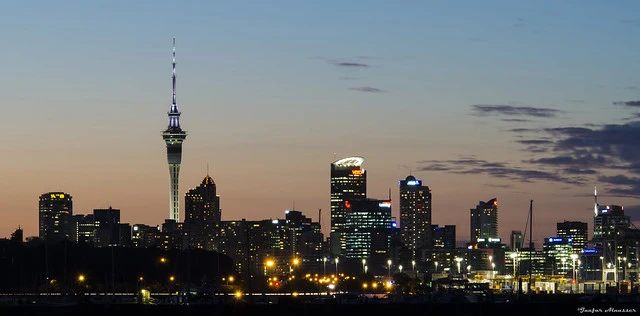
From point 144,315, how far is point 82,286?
Result: 313ft

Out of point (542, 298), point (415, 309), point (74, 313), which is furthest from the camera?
point (542, 298)

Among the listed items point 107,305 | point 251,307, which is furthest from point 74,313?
point 251,307

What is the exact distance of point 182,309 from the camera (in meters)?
108

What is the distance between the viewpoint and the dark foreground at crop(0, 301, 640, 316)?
106 metres

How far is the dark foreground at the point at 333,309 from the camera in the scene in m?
106

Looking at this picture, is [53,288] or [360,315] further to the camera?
[53,288]

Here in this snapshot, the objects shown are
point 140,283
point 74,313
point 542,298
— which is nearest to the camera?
point 74,313

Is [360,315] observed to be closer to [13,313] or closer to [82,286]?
[13,313]

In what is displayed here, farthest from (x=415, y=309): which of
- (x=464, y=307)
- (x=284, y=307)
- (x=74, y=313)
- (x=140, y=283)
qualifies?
(x=140, y=283)

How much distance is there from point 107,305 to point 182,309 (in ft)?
21.0

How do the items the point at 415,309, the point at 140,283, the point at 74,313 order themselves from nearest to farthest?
the point at 74,313 < the point at 415,309 < the point at 140,283

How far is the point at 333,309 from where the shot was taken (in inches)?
4395

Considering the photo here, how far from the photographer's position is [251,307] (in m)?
109

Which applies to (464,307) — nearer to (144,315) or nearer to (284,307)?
(284,307)
